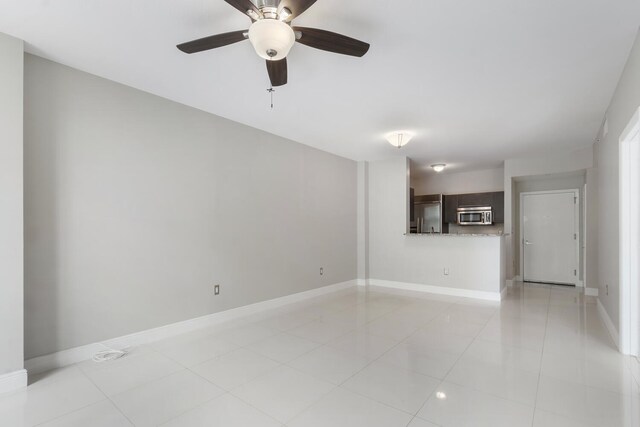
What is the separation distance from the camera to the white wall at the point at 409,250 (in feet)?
16.2

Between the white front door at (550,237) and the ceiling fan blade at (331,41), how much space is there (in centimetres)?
604

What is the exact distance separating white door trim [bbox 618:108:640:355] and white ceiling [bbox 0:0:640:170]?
82cm

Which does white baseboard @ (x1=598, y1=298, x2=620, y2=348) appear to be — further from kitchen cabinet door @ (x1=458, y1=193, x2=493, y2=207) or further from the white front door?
kitchen cabinet door @ (x1=458, y1=193, x2=493, y2=207)

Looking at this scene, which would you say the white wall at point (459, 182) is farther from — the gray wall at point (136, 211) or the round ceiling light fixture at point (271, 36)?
the round ceiling light fixture at point (271, 36)

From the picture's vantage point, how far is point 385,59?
2.43 metres

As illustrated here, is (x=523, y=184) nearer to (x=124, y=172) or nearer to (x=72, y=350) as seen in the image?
(x=124, y=172)

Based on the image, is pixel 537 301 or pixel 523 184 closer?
pixel 537 301

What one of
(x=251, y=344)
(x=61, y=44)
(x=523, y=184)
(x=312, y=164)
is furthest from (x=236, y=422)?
(x=523, y=184)

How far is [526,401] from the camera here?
6.50ft

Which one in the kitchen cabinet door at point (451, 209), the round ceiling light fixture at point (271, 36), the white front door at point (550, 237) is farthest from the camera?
the kitchen cabinet door at point (451, 209)

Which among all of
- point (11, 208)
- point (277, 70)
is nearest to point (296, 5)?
point (277, 70)

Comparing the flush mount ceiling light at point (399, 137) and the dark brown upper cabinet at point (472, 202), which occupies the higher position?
the flush mount ceiling light at point (399, 137)

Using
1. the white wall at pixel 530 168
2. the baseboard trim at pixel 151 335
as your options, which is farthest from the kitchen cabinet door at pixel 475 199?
the baseboard trim at pixel 151 335

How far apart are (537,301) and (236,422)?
15.8ft
